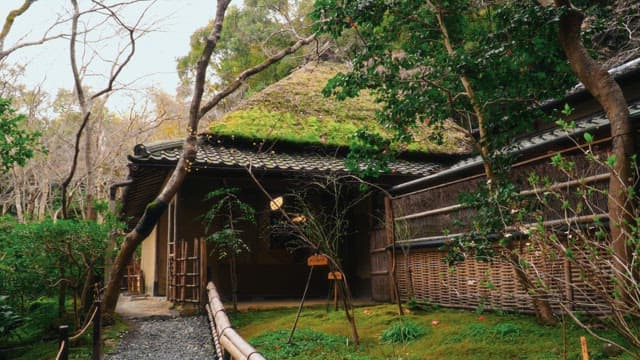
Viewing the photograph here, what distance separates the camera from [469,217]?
686 centimetres

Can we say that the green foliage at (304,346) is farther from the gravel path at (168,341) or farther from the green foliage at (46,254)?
the green foliage at (46,254)

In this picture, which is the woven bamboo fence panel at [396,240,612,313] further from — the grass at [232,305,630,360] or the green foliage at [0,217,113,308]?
the green foliage at [0,217,113,308]

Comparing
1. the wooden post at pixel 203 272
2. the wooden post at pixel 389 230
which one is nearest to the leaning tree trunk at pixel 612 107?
the wooden post at pixel 389 230

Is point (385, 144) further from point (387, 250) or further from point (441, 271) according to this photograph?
point (387, 250)

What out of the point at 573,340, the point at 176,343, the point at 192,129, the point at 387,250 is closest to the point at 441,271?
the point at 387,250

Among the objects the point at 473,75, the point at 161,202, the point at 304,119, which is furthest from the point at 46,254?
the point at 304,119

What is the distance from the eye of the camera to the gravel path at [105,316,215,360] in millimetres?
6312

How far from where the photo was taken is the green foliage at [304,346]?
18.0 ft

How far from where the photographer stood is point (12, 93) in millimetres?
19625

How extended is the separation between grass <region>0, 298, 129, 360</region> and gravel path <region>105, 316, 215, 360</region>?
0.81 ft

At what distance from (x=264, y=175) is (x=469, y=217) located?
4.53 meters

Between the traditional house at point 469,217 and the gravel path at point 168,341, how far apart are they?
3136 millimetres

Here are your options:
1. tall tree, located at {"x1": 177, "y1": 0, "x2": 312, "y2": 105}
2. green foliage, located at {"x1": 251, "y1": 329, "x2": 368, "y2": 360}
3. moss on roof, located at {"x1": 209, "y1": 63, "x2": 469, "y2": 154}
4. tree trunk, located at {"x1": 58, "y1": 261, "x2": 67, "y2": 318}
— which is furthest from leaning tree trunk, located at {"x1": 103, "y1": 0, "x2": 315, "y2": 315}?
tall tree, located at {"x1": 177, "y1": 0, "x2": 312, "y2": 105}

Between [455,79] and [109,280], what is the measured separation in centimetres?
634
